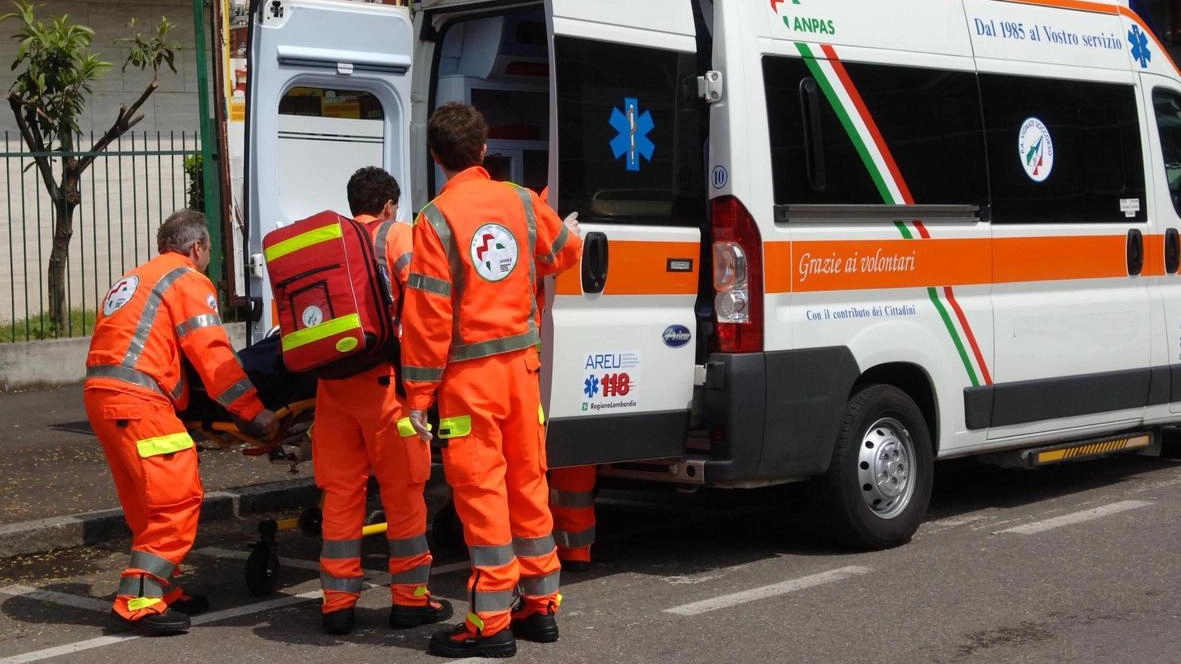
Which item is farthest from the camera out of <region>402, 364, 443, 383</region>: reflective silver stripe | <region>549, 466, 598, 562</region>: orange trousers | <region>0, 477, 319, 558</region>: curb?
<region>0, 477, 319, 558</region>: curb

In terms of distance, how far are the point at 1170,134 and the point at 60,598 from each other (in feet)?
20.5

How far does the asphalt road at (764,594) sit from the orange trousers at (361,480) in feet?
0.69

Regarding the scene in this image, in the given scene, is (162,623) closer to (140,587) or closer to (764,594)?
(140,587)

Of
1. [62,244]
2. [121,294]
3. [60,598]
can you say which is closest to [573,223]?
[121,294]

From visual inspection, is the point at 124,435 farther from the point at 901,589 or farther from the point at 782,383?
the point at 901,589

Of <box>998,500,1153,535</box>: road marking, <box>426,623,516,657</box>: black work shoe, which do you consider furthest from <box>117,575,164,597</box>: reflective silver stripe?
<box>998,500,1153,535</box>: road marking

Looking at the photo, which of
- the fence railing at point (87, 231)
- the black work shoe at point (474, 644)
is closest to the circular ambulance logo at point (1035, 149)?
the black work shoe at point (474, 644)

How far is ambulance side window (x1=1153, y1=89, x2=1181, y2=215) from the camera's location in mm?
8500

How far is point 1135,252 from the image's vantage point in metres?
8.19

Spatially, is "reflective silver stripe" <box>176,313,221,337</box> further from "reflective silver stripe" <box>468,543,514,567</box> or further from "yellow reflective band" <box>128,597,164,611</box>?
"reflective silver stripe" <box>468,543,514,567</box>

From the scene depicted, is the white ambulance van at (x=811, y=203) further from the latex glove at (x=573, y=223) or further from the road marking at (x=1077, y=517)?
the road marking at (x=1077, y=517)

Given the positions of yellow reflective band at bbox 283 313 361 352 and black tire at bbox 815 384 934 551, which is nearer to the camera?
yellow reflective band at bbox 283 313 361 352

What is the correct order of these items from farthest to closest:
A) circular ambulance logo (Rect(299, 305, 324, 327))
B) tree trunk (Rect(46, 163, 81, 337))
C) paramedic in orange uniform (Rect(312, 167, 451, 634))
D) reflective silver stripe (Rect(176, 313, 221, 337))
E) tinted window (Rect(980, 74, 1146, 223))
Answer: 1. tree trunk (Rect(46, 163, 81, 337))
2. tinted window (Rect(980, 74, 1146, 223))
3. reflective silver stripe (Rect(176, 313, 221, 337))
4. paramedic in orange uniform (Rect(312, 167, 451, 634))
5. circular ambulance logo (Rect(299, 305, 324, 327))

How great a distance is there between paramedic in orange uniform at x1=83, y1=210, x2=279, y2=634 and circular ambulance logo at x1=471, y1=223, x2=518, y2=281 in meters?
1.18
